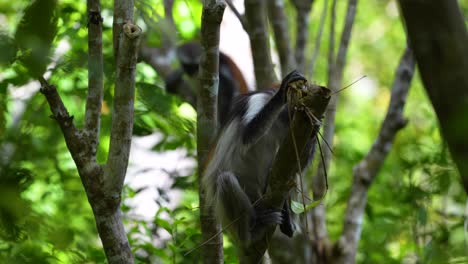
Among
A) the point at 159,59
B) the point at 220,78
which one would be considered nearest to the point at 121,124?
the point at 159,59

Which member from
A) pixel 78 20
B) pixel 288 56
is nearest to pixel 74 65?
pixel 78 20

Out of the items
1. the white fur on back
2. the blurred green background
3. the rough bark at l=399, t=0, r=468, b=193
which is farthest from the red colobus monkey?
the rough bark at l=399, t=0, r=468, b=193

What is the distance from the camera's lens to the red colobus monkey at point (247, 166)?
552 cm

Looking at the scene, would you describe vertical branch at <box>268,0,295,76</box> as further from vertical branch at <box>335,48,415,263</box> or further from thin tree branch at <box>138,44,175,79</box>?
thin tree branch at <box>138,44,175,79</box>

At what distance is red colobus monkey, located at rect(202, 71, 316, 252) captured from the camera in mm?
5520

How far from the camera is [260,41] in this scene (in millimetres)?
6719

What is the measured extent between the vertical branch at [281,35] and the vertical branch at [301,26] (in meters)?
0.31

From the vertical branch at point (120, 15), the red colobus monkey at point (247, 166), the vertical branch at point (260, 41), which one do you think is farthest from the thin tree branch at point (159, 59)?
the vertical branch at point (120, 15)

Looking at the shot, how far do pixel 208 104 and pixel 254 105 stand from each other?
86 cm

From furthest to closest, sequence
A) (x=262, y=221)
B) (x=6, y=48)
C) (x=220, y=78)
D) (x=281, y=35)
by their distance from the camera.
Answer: (x=220, y=78)
(x=281, y=35)
(x=262, y=221)
(x=6, y=48)

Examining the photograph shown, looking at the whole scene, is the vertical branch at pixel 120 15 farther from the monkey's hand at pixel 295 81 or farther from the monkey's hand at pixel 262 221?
the monkey's hand at pixel 262 221

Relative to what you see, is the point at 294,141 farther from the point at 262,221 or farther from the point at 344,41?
the point at 344,41

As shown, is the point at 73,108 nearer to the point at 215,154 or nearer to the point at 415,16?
the point at 215,154

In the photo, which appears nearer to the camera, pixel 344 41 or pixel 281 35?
pixel 281 35
